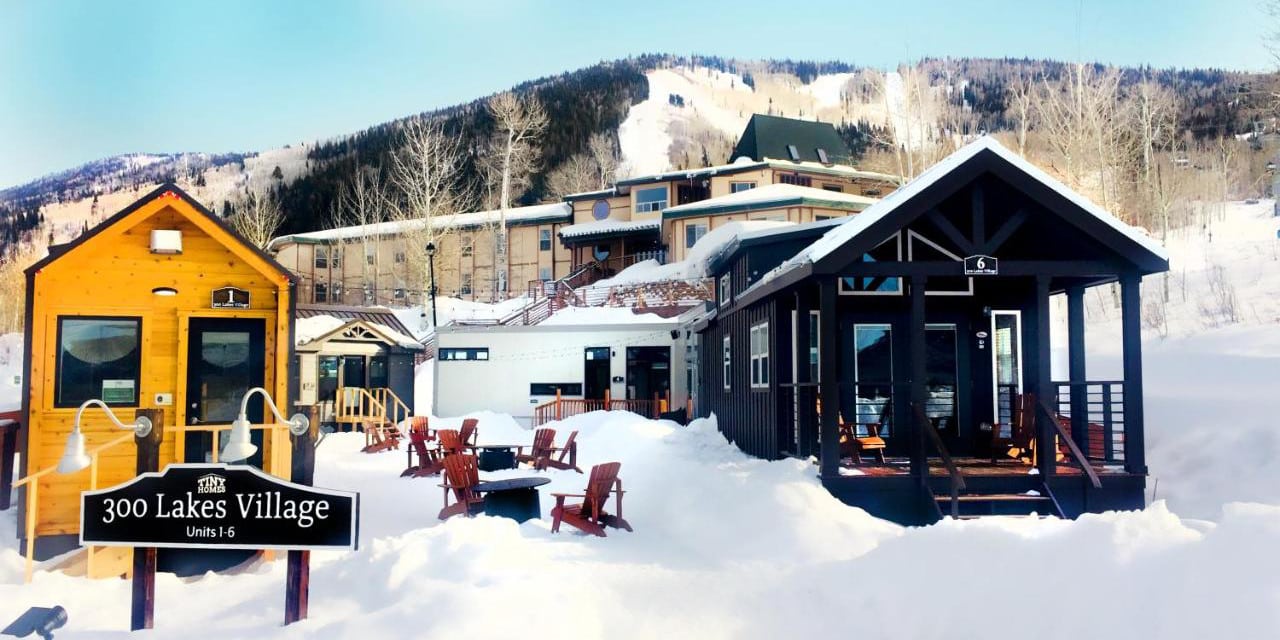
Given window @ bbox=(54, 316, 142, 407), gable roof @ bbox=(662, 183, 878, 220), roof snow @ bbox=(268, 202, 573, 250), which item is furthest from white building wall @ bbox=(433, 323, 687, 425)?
roof snow @ bbox=(268, 202, 573, 250)

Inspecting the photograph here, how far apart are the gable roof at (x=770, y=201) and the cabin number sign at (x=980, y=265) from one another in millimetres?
29219

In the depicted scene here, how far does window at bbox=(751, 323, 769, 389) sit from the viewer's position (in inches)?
544

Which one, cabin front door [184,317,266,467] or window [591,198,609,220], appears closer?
cabin front door [184,317,266,467]

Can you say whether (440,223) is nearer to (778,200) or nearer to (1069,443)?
(778,200)

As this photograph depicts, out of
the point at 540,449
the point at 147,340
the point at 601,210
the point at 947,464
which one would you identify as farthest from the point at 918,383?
Result: the point at 601,210

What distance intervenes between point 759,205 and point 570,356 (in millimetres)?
14630

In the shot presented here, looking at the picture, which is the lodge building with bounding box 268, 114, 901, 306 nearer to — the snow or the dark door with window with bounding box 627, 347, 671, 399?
the snow

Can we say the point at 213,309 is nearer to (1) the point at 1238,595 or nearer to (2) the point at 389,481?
(2) the point at 389,481

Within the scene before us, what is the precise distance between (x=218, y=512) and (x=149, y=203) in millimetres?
5202

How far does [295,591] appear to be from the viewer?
20.7 ft

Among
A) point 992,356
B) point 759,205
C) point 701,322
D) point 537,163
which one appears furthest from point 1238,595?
point 537,163

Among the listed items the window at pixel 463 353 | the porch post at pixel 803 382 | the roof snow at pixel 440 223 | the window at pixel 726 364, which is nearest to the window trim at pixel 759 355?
the porch post at pixel 803 382

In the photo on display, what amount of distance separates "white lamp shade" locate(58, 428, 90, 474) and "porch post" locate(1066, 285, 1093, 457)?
35.3ft

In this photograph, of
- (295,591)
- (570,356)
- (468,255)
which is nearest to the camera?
(295,591)
